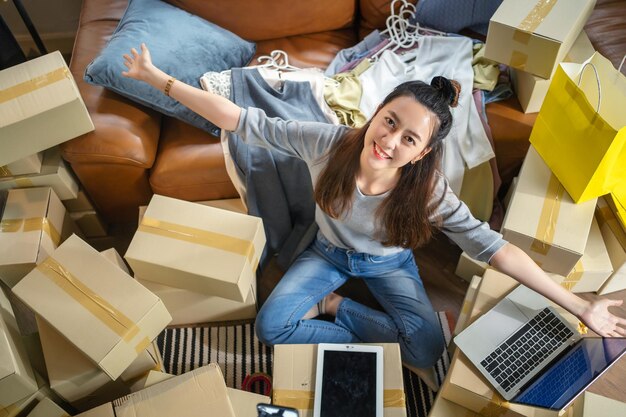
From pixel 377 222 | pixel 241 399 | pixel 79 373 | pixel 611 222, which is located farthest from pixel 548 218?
pixel 79 373

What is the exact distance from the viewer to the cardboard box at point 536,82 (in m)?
1.56

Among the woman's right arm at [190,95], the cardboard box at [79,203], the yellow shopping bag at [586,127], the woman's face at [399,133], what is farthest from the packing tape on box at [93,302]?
the yellow shopping bag at [586,127]

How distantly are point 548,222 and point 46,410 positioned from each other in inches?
56.0

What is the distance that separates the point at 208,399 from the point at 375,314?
0.60 meters

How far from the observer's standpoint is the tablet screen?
3.99ft

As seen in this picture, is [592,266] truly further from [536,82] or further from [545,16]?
[545,16]

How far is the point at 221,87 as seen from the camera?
5.32 ft

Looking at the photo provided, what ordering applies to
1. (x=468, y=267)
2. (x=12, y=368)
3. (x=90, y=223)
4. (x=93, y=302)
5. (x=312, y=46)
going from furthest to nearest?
(x=312, y=46)
(x=90, y=223)
(x=468, y=267)
(x=93, y=302)
(x=12, y=368)

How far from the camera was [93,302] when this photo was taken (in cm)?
Result: 124

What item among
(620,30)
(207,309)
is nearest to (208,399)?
(207,309)

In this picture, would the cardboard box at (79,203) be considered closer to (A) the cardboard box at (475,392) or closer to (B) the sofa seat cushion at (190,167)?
(B) the sofa seat cushion at (190,167)

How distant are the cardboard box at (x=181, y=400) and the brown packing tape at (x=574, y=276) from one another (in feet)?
3.64

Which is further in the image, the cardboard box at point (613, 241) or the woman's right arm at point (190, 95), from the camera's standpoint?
the cardboard box at point (613, 241)

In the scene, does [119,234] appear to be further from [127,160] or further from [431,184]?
[431,184]
